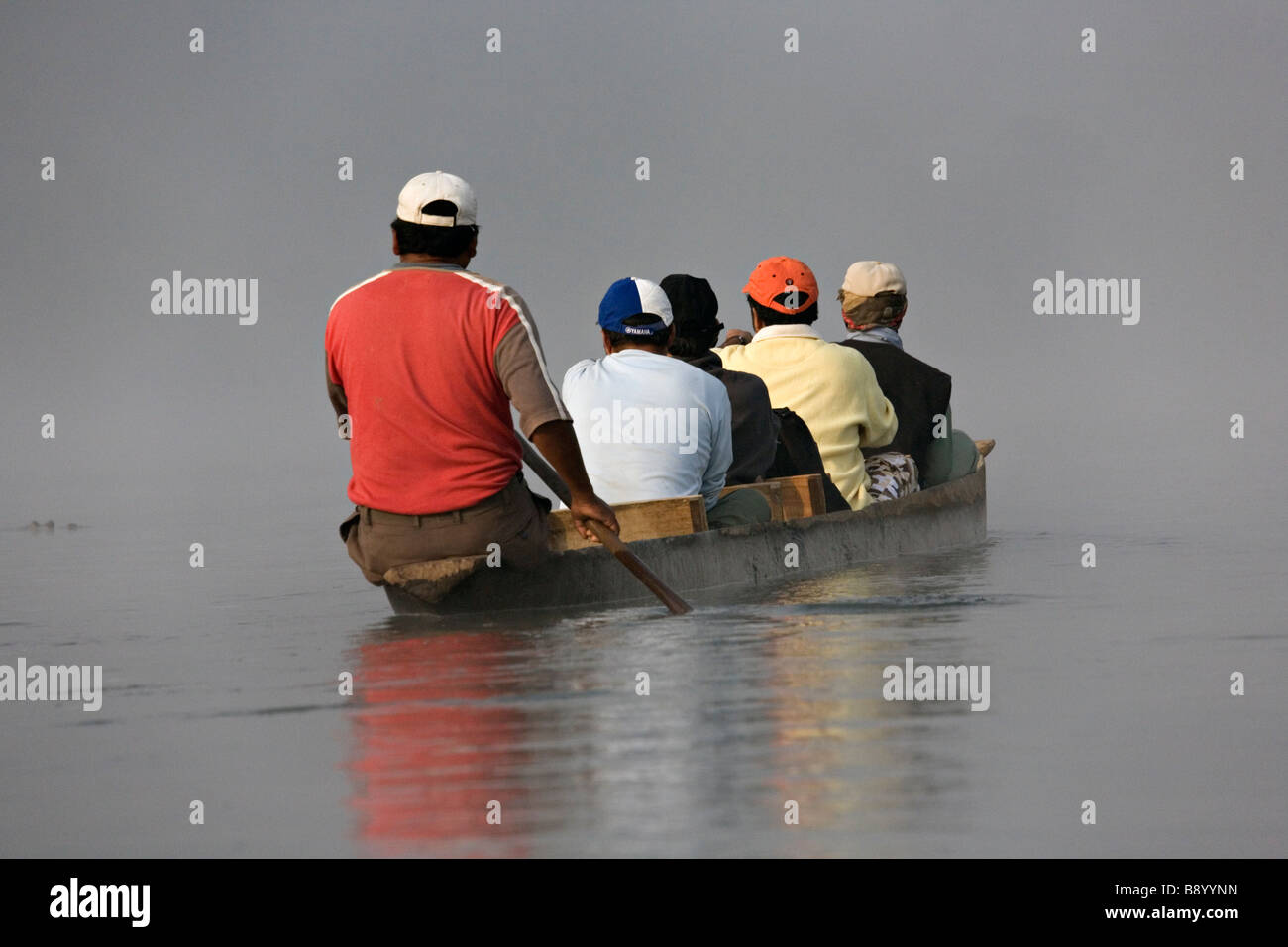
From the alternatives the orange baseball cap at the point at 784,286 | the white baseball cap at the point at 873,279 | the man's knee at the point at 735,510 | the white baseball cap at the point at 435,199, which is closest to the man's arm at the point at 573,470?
the white baseball cap at the point at 435,199

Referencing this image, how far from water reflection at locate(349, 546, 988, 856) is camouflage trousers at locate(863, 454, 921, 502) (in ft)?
7.38

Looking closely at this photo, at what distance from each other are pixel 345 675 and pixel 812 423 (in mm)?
3344

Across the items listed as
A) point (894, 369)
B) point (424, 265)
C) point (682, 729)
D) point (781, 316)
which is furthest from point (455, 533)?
point (894, 369)

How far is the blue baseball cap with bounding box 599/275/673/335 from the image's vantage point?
8.05 meters

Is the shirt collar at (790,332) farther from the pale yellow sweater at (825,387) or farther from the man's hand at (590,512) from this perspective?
the man's hand at (590,512)

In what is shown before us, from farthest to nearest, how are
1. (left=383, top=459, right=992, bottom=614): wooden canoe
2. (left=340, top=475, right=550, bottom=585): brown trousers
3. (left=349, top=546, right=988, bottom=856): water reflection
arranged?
(left=383, top=459, right=992, bottom=614): wooden canoe < (left=340, top=475, right=550, bottom=585): brown trousers < (left=349, top=546, right=988, bottom=856): water reflection

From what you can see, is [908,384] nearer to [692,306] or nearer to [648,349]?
[692,306]

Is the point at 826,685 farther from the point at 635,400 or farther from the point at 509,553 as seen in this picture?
the point at 635,400

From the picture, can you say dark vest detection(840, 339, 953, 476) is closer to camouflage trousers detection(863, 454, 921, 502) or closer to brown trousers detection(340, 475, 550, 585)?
camouflage trousers detection(863, 454, 921, 502)

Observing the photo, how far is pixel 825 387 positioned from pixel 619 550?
213 cm

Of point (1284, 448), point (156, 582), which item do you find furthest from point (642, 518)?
point (1284, 448)

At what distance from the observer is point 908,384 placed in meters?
9.99

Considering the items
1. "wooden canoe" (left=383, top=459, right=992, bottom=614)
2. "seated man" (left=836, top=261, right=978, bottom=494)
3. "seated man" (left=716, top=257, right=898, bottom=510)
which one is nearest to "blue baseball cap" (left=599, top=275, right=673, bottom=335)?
"wooden canoe" (left=383, top=459, right=992, bottom=614)

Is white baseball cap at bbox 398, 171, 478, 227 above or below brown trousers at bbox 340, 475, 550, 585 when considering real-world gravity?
above
